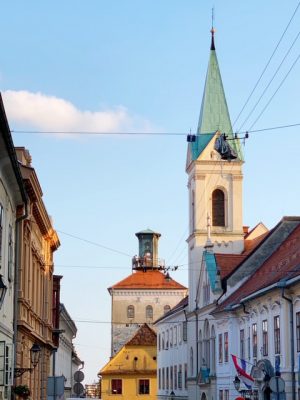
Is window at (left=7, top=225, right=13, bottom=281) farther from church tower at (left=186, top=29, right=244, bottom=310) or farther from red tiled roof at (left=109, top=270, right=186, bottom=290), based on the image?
red tiled roof at (left=109, top=270, right=186, bottom=290)

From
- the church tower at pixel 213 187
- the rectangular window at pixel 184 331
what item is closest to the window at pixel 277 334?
the church tower at pixel 213 187

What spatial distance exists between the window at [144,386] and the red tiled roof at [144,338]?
3.99m

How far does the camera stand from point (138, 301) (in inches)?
4596

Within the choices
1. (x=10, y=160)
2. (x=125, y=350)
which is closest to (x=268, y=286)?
(x=10, y=160)

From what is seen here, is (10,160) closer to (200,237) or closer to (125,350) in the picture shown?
(200,237)

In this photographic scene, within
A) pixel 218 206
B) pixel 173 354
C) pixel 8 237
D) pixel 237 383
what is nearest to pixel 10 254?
pixel 8 237

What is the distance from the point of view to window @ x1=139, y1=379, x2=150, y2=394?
98.6m

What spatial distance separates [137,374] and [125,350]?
2.83 meters

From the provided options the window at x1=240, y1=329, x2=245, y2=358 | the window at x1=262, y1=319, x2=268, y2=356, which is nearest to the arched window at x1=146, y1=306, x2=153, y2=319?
the window at x1=240, y1=329, x2=245, y2=358

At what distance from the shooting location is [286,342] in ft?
120

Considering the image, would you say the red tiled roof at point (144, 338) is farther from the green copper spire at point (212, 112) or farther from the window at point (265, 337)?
the window at point (265, 337)

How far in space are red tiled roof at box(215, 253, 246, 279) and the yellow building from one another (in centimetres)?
4015

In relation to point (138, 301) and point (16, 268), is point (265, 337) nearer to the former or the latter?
point (16, 268)

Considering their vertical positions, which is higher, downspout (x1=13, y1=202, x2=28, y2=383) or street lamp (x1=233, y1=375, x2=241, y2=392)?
downspout (x1=13, y1=202, x2=28, y2=383)
